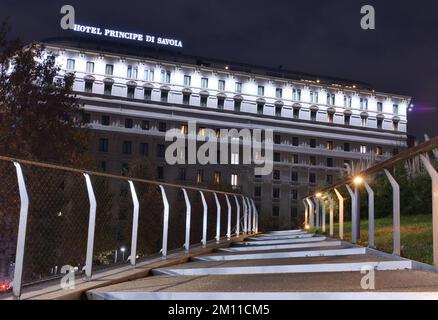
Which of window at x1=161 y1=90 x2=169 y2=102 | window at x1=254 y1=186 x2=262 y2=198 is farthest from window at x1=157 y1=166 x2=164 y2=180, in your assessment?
window at x1=254 y1=186 x2=262 y2=198

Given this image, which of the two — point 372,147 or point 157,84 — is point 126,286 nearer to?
point 157,84

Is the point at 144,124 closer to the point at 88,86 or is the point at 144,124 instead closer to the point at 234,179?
the point at 88,86

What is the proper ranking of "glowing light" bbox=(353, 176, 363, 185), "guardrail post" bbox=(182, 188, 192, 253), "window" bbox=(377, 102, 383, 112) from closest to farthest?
"glowing light" bbox=(353, 176, 363, 185) < "guardrail post" bbox=(182, 188, 192, 253) < "window" bbox=(377, 102, 383, 112)

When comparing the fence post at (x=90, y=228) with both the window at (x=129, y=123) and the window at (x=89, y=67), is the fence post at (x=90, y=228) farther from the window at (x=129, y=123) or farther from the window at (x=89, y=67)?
the window at (x=89, y=67)

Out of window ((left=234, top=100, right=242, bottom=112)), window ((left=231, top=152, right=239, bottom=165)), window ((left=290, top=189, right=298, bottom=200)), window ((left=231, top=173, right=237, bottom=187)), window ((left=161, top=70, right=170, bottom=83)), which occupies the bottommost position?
window ((left=290, top=189, right=298, bottom=200))

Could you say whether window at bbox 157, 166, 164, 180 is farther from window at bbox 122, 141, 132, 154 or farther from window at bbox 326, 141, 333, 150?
window at bbox 326, 141, 333, 150

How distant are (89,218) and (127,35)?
248ft

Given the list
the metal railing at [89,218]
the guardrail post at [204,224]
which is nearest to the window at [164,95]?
the metal railing at [89,218]

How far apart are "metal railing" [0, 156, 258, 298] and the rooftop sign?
210ft

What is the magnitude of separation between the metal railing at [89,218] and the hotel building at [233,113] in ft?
179

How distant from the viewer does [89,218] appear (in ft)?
18.3

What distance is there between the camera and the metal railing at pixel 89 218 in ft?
17.4

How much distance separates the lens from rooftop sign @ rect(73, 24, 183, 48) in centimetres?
7562

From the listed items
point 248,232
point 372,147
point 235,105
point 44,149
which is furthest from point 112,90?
point 248,232
